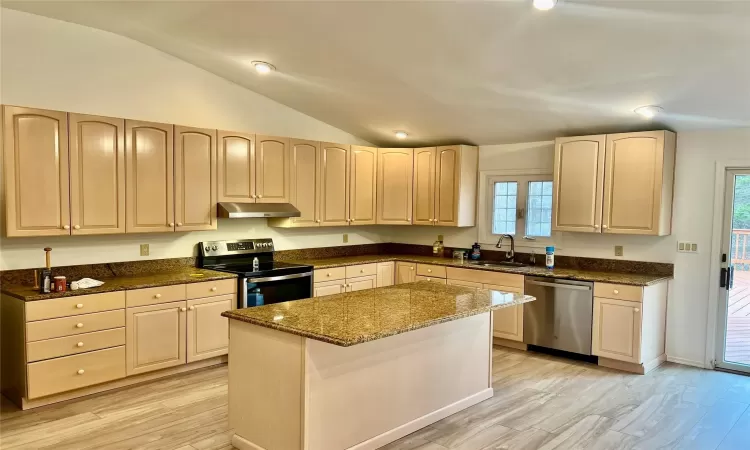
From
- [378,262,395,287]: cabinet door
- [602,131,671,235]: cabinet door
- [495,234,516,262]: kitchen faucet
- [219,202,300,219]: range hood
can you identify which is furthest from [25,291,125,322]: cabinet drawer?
[602,131,671,235]: cabinet door

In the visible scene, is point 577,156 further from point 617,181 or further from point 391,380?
point 391,380

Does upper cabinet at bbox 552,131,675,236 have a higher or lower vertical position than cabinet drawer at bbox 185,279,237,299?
higher

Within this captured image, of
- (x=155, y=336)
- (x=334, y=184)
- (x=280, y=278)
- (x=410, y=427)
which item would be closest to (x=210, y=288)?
(x=155, y=336)

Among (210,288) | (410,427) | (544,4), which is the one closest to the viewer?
(544,4)

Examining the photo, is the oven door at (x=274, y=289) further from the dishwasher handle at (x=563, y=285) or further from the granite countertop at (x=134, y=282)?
the dishwasher handle at (x=563, y=285)

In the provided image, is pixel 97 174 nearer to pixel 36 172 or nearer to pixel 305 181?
pixel 36 172

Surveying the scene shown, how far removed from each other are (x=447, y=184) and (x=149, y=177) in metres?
3.17

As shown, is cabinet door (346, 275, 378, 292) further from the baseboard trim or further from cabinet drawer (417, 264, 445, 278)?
the baseboard trim

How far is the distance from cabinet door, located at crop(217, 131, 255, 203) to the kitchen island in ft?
6.36

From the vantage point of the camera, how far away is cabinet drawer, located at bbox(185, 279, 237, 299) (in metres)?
4.38

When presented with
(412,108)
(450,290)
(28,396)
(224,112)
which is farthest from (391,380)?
(224,112)

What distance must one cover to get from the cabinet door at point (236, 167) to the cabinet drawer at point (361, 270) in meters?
1.34

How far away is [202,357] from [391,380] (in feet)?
6.69

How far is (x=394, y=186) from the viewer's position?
632 cm
